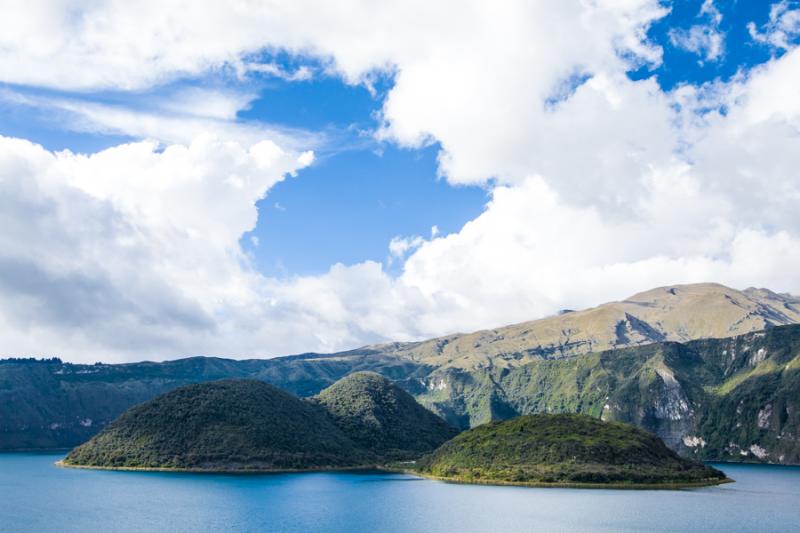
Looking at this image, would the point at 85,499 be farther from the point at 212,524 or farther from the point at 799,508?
the point at 799,508

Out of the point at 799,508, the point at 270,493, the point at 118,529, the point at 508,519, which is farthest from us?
the point at 270,493

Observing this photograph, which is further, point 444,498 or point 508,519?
point 444,498

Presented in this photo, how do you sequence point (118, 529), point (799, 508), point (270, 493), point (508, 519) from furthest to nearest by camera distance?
point (270, 493)
point (799, 508)
point (508, 519)
point (118, 529)

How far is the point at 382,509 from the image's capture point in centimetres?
15462

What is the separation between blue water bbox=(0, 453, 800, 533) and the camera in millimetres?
133500

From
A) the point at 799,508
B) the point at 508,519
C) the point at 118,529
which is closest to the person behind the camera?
the point at 118,529

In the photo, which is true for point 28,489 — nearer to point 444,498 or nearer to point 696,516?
point 444,498

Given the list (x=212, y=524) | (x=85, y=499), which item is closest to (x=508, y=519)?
(x=212, y=524)

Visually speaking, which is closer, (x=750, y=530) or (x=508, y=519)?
(x=750, y=530)

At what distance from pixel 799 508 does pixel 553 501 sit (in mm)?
54578

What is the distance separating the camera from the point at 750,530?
13050cm

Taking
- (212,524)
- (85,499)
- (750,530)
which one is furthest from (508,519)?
(85,499)

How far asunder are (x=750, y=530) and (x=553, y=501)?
47348 mm

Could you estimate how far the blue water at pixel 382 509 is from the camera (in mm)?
133500
